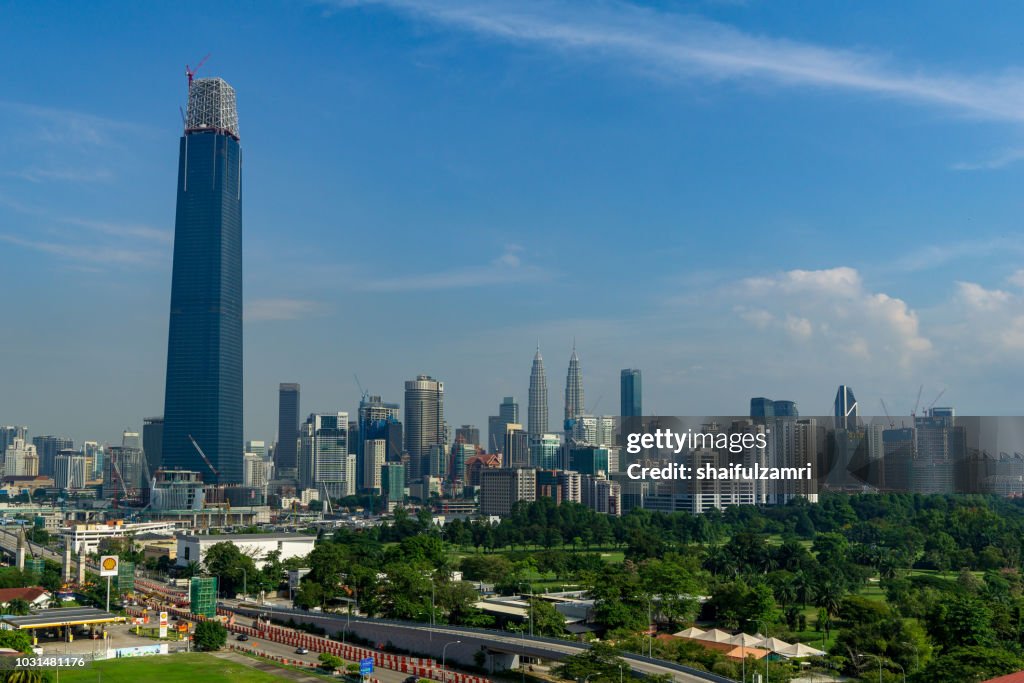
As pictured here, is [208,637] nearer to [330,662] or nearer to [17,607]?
[330,662]

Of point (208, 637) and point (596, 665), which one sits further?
point (208, 637)

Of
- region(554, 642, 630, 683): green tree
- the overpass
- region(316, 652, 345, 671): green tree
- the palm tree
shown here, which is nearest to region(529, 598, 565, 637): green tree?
the overpass

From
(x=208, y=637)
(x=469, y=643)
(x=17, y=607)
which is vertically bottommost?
(x=208, y=637)

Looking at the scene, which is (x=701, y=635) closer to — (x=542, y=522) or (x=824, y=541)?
(x=824, y=541)

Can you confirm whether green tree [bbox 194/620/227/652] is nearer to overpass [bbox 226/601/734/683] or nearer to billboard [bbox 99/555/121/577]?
overpass [bbox 226/601/734/683]

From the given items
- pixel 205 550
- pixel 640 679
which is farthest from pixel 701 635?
pixel 205 550

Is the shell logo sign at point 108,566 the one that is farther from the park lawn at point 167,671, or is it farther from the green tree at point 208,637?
the park lawn at point 167,671

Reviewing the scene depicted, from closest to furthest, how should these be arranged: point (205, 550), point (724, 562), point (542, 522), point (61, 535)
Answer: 1. point (724, 562)
2. point (205, 550)
3. point (542, 522)
4. point (61, 535)

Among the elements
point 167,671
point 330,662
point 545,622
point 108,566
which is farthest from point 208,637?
point 545,622
